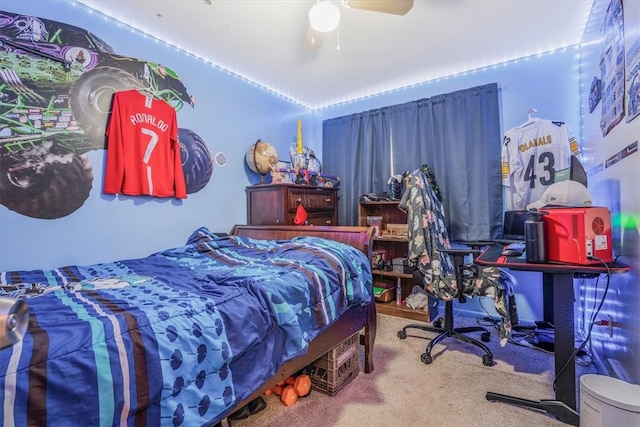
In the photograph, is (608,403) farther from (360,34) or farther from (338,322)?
(360,34)

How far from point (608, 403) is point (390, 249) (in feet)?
7.99

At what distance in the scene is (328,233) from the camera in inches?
86.2

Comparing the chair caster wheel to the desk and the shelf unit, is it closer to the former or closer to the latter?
the desk

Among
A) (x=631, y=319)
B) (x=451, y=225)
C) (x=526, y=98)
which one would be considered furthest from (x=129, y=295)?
(x=526, y=98)

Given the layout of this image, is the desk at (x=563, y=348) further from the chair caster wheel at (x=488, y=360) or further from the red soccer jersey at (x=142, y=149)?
the red soccer jersey at (x=142, y=149)

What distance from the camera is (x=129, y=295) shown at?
1.19 m

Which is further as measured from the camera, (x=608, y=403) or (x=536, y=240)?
(x=536, y=240)

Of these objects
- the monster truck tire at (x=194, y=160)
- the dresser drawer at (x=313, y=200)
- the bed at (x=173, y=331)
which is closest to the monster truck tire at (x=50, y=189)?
the bed at (x=173, y=331)

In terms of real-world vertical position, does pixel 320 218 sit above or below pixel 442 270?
above

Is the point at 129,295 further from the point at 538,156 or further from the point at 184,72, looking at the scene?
the point at 538,156

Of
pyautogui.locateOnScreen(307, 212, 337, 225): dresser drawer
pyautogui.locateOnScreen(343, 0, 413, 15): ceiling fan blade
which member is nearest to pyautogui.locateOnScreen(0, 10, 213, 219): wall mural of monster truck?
pyautogui.locateOnScreen(343, 0, 413, 15): ceiling fan blade

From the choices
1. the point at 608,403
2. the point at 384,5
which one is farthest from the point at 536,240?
the point at 384,5

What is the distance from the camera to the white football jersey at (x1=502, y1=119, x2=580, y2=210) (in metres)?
2.57

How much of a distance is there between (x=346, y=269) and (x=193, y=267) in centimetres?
89
